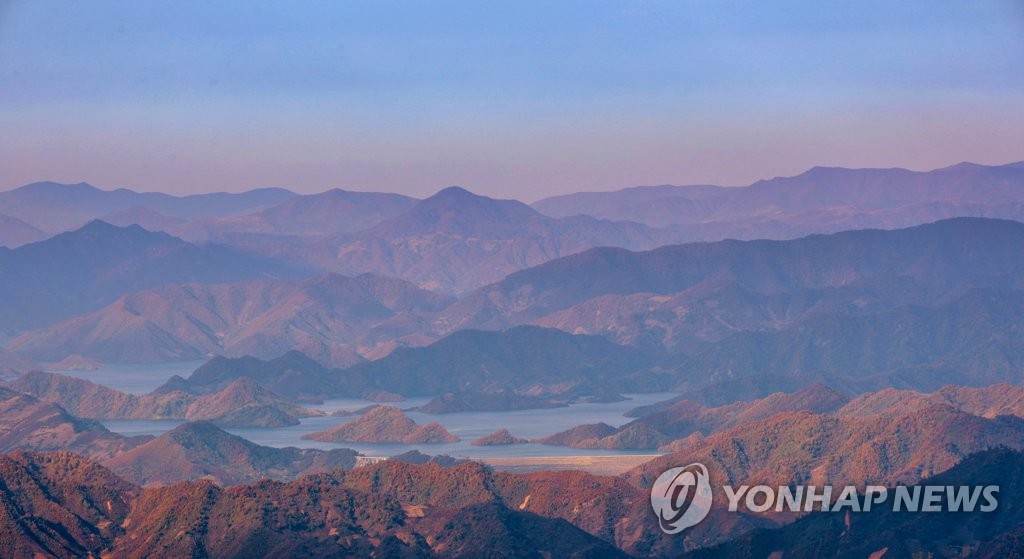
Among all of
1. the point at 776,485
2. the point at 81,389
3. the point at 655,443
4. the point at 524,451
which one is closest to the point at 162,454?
the point at 524,451

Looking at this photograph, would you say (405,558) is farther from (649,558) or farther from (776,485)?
(776,485)

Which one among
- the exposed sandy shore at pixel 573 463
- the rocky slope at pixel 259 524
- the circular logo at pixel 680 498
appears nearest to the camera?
the rocky slope at pixel 259 524

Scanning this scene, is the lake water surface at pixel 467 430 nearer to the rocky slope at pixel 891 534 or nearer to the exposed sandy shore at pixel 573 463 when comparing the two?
the exposed sandy shore at pixel 573 463

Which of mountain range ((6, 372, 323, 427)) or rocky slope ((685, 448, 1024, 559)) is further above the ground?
rocky slope ((685, 448, 1024, 559))

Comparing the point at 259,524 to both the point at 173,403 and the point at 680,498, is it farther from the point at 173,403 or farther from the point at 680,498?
the point at 173,403

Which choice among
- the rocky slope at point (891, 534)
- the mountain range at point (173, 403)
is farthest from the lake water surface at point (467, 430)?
the rocky slope at point (891, 534)

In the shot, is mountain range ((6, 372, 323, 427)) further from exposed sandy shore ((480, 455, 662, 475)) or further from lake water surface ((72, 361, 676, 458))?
exposed sandy shore ((480, 455, 662, 475))

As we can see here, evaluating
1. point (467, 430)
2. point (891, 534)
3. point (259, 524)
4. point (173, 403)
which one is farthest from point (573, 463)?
point (173, 403)

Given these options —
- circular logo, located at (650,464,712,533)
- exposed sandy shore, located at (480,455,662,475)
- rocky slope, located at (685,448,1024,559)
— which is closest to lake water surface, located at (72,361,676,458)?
exposed sandy shore, located at (480,455,662,475)
